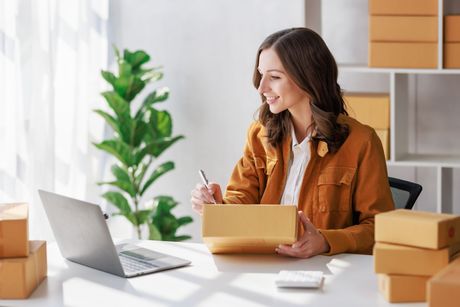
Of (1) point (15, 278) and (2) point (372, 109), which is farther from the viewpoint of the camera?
(2) point (372, 109)

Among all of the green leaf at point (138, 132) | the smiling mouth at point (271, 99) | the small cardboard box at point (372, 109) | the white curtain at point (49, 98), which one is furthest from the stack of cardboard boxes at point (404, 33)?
the white curtain at point (49, 98)

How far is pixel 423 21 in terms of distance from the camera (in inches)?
169

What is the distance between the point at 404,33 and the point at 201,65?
1.29m

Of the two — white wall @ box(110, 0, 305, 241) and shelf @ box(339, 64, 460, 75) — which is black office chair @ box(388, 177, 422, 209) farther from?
white wall @ box(110, 0, 305, 241)

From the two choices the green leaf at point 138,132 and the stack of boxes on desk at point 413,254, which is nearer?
the stack of boxes on desk at point 413,254

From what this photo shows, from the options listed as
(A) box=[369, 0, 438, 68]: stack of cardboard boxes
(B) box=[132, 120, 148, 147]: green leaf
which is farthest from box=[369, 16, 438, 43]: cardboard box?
(B) box=[132, 120, 148, 147]: green leaf

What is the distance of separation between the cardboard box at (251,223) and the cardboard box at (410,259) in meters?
0.36

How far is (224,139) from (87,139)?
808mm

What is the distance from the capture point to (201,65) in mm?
5141

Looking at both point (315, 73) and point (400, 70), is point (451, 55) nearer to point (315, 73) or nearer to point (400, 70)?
point (400, 70)

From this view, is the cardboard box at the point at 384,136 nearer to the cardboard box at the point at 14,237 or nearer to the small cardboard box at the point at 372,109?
the small cardboard box at the point at 372,109

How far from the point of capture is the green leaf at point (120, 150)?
464 cm

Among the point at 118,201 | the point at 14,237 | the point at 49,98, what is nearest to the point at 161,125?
the point at 118,201

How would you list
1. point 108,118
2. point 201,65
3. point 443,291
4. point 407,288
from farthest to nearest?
point 201,65
point 108,118
point 407,288
point 443,291
